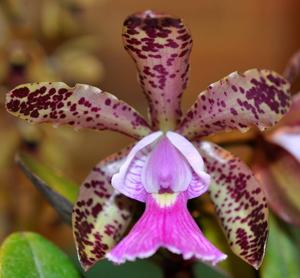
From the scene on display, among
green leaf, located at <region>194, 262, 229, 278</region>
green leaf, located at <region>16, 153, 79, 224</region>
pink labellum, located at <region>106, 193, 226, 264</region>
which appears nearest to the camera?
pink labellum, located at <region>106, 193, 226, 264</region>

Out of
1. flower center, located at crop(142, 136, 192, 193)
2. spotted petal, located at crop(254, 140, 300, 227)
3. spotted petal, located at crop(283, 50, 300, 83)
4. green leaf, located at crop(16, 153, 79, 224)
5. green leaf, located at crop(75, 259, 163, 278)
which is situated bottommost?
green leaf, located at crop(75, 259, 163, 278)

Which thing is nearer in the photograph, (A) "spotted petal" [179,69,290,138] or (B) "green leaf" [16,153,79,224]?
(A) "spotted petal" [179,69,290,138]

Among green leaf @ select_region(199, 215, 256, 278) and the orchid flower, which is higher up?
the orchid flower

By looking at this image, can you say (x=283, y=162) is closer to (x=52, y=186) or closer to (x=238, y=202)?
(x=238, y=202)

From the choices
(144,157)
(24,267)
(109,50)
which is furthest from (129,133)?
(109,50)

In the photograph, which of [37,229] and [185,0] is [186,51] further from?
[185,0]

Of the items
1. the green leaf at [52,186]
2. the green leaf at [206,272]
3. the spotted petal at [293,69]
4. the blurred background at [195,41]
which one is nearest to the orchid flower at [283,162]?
the spotted petal at [293,69]

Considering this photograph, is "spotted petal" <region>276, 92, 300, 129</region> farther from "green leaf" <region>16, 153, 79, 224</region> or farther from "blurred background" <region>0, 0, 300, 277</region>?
"blurred background" <region>0, 0, 300, 277</region>

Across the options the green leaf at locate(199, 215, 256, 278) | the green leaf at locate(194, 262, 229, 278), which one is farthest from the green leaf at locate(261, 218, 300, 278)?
the green leaf at locate(194, 262, 229, 278)
